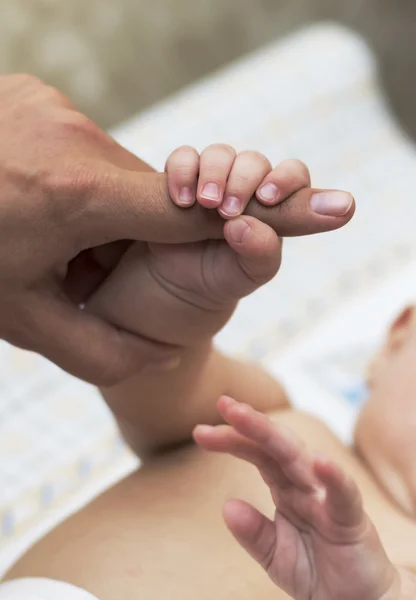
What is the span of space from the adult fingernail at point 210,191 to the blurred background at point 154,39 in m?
1.27

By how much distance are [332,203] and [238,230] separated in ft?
0.21

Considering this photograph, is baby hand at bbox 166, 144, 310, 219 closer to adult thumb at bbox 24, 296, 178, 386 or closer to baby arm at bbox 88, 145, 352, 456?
baby arm at bbox 88, 145, 352, 456

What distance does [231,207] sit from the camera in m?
0.48

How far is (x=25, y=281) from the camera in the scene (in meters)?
0.53

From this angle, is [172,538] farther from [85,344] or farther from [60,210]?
[60,210]

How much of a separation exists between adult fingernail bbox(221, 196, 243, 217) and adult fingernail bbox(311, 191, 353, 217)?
5 cm

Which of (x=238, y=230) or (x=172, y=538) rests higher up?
(x=238, y=230)

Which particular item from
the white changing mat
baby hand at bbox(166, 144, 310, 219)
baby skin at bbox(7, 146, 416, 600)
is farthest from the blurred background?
baby hand at bbox(166, 144, 310, 219)

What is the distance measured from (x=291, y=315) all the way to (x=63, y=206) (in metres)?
0.64

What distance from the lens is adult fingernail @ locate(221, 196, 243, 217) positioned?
476mm

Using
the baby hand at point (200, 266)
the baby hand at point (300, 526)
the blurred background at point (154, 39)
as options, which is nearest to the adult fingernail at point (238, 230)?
the baby hand at point (200, 266)

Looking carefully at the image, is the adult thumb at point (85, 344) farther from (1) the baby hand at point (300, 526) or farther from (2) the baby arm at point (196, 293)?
(1) the baby hand at point (300, 526)

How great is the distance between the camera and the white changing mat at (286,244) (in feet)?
2.99

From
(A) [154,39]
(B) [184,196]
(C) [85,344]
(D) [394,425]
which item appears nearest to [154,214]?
(B) [184,196]
